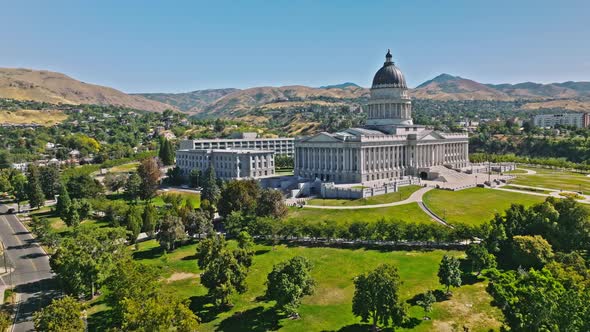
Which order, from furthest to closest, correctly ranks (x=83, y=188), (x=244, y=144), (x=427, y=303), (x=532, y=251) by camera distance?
(x=244, y=144)
(x=83, y=188)
(x=532, y=251)
(x=427, y=303)

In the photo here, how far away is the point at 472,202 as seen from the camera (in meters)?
88.2

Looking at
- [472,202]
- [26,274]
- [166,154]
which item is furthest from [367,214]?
[166,154]

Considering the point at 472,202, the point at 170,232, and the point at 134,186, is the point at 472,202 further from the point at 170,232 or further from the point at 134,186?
the point at 134,186

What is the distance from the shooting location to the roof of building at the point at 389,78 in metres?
131

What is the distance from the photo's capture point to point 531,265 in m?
51.7

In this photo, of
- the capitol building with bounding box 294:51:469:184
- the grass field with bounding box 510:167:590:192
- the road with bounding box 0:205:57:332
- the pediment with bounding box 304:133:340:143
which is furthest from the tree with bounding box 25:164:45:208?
the grass field with bounding box 510:167:590:192

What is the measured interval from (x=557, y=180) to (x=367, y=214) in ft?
202

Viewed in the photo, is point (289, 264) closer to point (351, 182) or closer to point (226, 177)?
point (351, 182)

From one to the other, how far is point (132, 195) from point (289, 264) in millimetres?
A: 72051

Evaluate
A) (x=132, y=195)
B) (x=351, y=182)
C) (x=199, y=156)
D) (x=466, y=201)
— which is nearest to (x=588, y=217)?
(x=466, y=201)

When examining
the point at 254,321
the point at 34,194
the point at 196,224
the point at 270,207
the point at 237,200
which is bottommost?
the point at 254,321

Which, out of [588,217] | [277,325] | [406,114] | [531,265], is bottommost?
[277,325]

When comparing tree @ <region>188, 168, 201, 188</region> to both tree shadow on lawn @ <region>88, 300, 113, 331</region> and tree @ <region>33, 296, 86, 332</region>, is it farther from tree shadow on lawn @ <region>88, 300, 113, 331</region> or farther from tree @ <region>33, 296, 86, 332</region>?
tree @ <region>33, 296, 86, 332</region>

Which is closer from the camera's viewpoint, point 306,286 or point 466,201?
point 306,286
